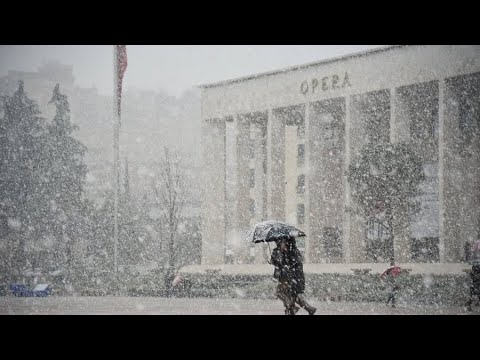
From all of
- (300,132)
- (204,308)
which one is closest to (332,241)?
(300,132)

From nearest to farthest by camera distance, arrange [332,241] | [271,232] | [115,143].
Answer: [271,232] < [115,143] < [332,241]

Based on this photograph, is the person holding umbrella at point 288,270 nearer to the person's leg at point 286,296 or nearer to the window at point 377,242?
the person's leg at point 286,296

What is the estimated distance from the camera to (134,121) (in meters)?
150

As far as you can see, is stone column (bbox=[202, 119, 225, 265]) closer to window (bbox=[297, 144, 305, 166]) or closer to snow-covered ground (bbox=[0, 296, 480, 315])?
window (bbox=[297, 144, 305, 166])

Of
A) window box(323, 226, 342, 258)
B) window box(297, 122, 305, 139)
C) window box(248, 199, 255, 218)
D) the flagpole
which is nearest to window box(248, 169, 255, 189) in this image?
window box(248, 199, 255, 218)

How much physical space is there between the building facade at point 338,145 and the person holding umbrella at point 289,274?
→ 65.0ft

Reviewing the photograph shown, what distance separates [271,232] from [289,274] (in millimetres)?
852

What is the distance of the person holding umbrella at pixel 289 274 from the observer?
12391mm

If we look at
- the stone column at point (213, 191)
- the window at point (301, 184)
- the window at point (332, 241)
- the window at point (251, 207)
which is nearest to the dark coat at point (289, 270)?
the window at point (332, 241)

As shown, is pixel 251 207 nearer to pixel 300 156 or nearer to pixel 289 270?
pixel 300 156

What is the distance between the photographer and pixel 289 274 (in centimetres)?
1240

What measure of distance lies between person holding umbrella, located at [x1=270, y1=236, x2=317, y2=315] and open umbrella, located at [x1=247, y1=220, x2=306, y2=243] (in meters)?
0.15
